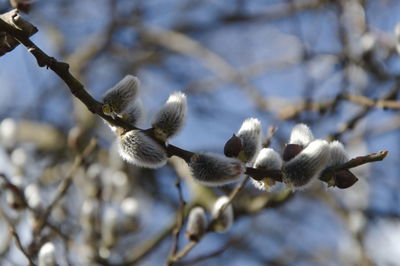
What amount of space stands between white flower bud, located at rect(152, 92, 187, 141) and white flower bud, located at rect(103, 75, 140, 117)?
0.25ft

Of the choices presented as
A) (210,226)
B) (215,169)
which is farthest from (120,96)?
(210,226)

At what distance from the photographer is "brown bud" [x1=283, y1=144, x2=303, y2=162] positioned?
3.44 ft

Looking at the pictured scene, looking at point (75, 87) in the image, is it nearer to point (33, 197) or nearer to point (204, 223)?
point (204, 223)

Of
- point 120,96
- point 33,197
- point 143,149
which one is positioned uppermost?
point 120,96

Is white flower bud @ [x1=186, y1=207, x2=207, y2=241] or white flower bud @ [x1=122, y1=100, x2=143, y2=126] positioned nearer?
white flower bud @ [x1=122, y1=100, x2=143, y2=126]

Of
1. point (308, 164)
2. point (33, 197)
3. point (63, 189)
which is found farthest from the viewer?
point (33, 197)

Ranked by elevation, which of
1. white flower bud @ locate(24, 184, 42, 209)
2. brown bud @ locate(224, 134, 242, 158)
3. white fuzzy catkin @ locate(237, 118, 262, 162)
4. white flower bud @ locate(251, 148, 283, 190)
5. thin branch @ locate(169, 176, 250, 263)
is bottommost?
thin branch @ locate(169, 176, 250, 263)

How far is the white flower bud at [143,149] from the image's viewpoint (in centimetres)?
103

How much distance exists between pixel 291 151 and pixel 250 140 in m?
0.10

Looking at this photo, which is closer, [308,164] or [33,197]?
[308,164]

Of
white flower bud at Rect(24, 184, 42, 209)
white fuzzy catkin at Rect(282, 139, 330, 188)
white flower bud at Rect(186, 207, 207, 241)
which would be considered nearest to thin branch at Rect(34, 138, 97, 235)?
white flower bud at Rect(24, 184, 42, 209)

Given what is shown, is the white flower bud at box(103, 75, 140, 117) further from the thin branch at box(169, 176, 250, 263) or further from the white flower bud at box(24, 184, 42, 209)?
the white flower bud at box(24, 184, 42, 209)

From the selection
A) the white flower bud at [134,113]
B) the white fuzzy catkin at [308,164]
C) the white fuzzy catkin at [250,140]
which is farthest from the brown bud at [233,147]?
the white flower bud at [134,113]

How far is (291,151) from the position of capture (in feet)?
3.45
